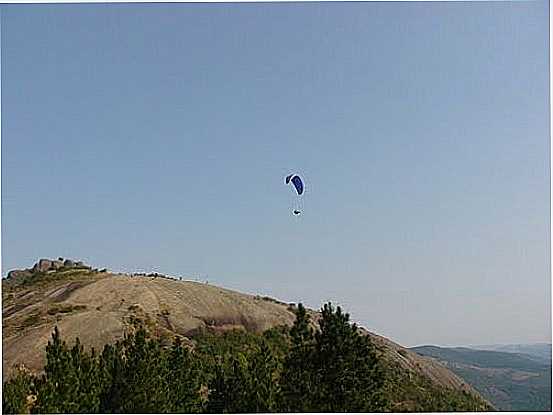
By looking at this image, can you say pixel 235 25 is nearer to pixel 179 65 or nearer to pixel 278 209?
pixel 179 65

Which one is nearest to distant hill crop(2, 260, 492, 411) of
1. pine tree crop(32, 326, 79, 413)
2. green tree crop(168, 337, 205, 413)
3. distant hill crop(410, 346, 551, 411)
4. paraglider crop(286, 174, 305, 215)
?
distant hill crop(410, 346, 551, 411)

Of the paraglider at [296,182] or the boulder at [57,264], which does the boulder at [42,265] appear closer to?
the boulder at [57,264]

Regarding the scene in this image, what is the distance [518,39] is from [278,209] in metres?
2.64

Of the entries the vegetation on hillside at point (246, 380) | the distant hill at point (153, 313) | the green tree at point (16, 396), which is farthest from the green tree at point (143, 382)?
the distant hill at point (153, 313)

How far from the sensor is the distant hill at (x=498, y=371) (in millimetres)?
9711

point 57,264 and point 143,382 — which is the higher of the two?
point 57,264

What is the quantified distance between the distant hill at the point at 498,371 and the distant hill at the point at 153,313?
1.05 ft

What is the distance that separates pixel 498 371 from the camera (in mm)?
11414

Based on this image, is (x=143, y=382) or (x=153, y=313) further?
(x=153, y=313)

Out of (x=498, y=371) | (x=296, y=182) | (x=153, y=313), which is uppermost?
(x=296, y=182)

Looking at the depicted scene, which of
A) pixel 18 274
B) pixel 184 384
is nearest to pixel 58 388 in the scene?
pixel 184 384

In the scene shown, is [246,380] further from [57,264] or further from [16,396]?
[57,264]

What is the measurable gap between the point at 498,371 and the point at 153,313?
15.9 ft

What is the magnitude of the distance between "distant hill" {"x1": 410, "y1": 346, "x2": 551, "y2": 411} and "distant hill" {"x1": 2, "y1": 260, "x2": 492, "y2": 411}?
12.6 inches
